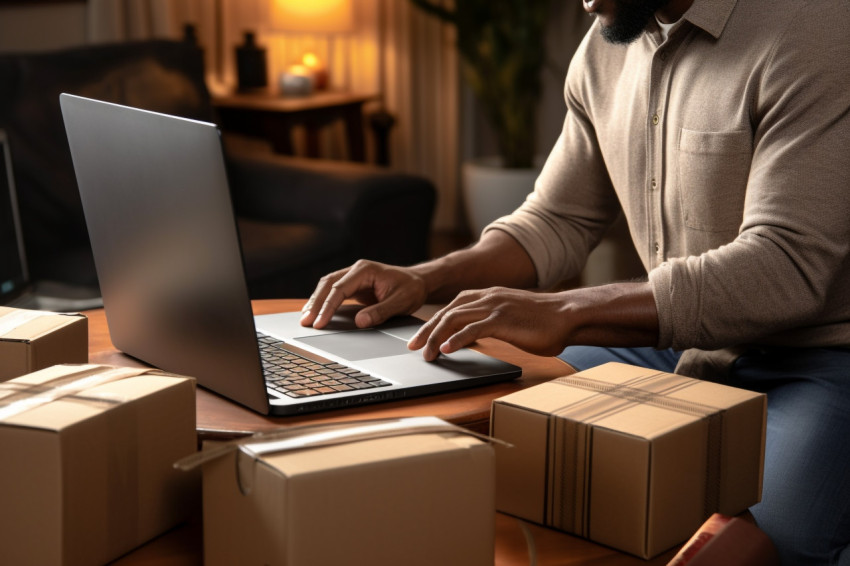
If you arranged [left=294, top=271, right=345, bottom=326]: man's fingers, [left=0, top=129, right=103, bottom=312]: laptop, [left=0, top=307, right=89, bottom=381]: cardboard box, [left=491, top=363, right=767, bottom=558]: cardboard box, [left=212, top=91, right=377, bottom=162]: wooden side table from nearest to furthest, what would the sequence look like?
1. [left=491, top=363, right=767, bottom=558]: cardboard box
2. [left=0, top=307, right=89, bottom=381]: cardboard box
3. [left=294, top=271, right=345, bottom=326]: man's fingers
4. [left=0, top=129, right=103, bottom=312]: laptop
5. [left=212, top=91, right=377, bottom=162]: wooden side table

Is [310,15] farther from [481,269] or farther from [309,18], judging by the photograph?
[481,269]

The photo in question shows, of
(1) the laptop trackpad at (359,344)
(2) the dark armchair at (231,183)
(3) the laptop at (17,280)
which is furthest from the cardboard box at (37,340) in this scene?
(2) the dark armchair at (231,183)

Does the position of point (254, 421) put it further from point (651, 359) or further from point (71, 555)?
point (651, 359)

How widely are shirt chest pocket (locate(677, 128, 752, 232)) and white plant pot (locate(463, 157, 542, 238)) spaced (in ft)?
7.97

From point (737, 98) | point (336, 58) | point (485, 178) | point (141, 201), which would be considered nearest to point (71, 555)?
point (141, 201)

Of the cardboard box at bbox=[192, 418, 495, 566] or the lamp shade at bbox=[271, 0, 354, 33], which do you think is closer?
the cardboard box at bbox=[192, 418, 495, 566]

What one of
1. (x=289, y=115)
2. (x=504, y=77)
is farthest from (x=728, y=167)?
(x=504, y=77)

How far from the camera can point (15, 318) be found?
3.32 feet

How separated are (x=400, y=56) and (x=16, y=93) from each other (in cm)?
214

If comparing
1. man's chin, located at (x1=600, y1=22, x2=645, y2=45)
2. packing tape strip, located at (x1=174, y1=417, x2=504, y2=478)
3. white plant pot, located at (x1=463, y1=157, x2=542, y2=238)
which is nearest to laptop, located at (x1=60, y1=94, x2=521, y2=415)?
packing tape strip, located at (x1=174, y1=417, x2=504, y2=478)

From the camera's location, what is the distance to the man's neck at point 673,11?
4.35ft

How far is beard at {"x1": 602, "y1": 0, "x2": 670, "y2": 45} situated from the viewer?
1312 millimetres

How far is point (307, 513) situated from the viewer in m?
0.66

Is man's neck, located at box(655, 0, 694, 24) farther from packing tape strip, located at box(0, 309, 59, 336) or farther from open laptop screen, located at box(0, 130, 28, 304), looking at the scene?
open laptop screen, located at box(0, 130, 28, 304)
